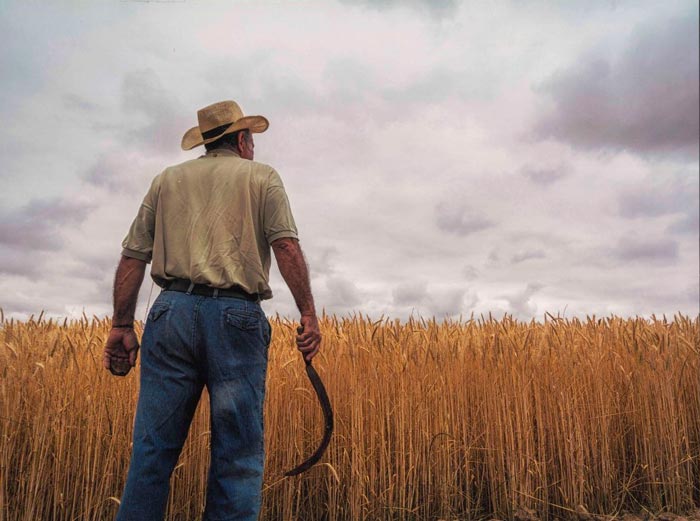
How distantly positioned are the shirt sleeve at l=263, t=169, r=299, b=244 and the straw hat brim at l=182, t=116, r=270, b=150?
1.20 feet

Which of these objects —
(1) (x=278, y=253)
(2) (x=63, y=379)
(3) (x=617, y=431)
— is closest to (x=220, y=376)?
(1) (x=278, y=253)

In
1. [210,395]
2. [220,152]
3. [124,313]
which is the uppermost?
[220,152]

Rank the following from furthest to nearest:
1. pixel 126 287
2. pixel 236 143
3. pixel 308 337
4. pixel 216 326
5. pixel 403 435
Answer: pixel 403 435 → pixel 236 143 → pixel 126 287 → pixel 308 337 → pixel 216 326

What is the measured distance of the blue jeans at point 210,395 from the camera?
243 cm

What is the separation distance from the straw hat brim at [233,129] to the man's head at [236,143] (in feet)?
0.08

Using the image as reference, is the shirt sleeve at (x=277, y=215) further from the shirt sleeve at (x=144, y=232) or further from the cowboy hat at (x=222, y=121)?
the shirt sleeve at (x=144, y=232)

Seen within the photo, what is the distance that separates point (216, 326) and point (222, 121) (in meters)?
1.05

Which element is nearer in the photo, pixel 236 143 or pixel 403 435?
pixel 236 143

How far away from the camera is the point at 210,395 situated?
2498mm

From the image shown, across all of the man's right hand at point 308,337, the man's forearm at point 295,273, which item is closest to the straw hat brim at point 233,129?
the man's forearm at point 295,273

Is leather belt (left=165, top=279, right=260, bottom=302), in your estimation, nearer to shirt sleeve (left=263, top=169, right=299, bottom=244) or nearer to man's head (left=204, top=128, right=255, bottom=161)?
shirt sleeve (left=263, top=169, right=299, bottom=244)

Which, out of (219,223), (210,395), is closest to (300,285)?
(219,223)

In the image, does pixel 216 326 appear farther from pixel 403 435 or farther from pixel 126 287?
pixel 403 435

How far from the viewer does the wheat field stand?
→ 386 cm
